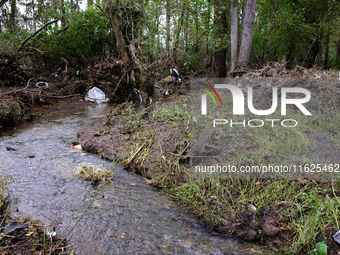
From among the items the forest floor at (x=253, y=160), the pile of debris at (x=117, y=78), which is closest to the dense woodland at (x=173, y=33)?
the pile of debris at (x=117, y=78)

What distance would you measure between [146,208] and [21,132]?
406cm

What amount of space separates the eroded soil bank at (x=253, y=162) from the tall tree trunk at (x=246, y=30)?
163cm

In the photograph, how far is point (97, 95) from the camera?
330 inches

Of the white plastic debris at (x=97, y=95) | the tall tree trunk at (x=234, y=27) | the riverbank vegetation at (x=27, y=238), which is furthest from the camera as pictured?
the white plastic debris at (x=97, y=95)

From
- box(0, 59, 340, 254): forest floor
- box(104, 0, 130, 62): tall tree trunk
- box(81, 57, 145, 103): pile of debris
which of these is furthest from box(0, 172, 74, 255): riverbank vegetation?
box(104, 0, 130, 62): tall tree trunk

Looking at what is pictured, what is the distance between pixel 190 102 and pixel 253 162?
2.79m

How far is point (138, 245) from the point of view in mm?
2281

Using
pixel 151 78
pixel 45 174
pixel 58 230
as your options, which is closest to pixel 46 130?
pixel 45 174

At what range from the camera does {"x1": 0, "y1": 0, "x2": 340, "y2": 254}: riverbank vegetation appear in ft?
8.27

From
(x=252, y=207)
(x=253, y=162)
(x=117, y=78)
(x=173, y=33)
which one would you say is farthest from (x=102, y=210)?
(x=173, y=33)

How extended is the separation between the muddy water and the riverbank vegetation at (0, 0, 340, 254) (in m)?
0.25

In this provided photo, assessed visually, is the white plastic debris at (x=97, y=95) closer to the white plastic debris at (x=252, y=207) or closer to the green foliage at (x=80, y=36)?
the green foliage at (x=80, y=36)

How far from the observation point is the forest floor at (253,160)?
7.63 ft

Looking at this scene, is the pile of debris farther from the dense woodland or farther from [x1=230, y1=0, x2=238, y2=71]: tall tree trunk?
[x1=230, y1=0, x2=238, y2=71]: tall tree trunk
